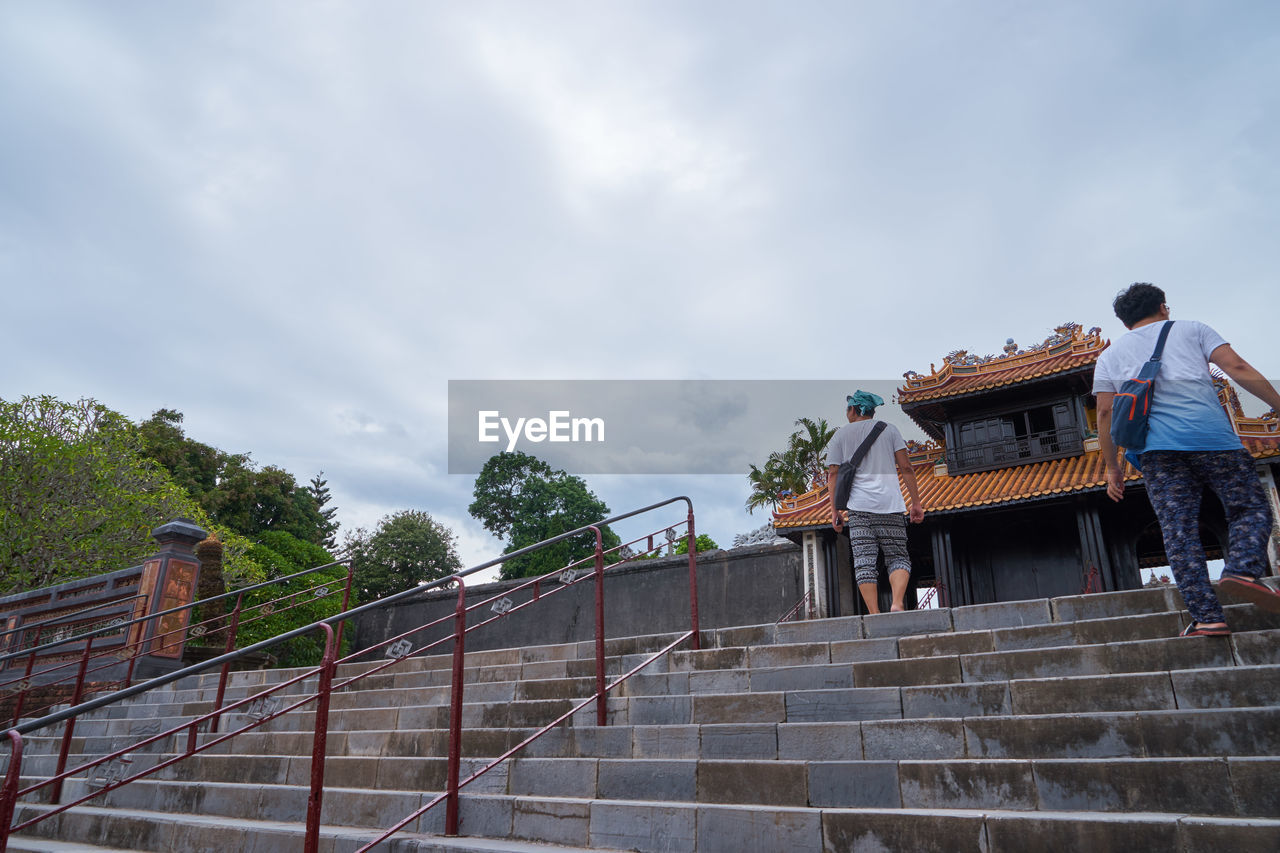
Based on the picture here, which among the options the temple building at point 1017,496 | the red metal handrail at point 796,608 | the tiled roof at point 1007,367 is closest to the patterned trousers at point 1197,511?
the temple building at point 1017,496

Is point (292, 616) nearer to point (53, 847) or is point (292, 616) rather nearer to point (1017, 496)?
point (53, 847)

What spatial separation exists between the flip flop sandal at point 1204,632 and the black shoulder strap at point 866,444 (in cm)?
246

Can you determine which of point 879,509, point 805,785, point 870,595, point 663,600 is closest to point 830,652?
point 870,595

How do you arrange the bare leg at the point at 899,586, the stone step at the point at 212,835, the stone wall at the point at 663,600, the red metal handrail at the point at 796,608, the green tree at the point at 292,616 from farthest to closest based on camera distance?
the stone wall at the point at 663,600, the green tree at the point at 292,616, the red metal handrail at the point at 796,608, the bare leg at the point at 899,586, the stone step at the point at 212,835

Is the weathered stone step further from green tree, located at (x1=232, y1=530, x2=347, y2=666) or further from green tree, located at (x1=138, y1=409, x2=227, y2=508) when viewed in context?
green tree, located at (x1=138, y1=409, x2=227, y2=508)

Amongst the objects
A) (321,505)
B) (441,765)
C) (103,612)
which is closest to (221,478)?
(321,505)

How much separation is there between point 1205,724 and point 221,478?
39.7 metres

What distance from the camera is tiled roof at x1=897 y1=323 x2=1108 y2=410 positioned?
14.2m

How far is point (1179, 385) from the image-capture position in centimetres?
373

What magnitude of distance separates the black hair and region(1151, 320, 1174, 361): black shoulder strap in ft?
0.59

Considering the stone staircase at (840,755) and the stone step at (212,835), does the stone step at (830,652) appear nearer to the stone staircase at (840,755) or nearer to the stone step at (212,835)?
the stone staircase at (840,755)

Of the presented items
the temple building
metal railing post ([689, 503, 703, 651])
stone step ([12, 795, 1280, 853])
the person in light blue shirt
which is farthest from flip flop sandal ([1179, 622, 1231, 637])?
the temple building

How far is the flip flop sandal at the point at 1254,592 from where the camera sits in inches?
130

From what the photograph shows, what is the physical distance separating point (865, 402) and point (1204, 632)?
9.50 ft
